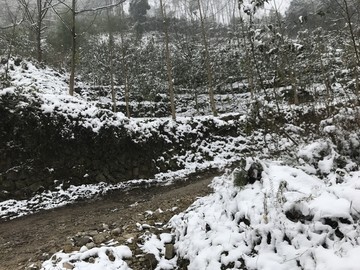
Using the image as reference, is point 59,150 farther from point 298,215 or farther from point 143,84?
point 143,84

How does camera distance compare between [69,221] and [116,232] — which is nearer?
[116,232]

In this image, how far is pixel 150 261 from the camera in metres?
4.03

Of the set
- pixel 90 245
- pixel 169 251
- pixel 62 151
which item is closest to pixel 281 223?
pixel 169 251

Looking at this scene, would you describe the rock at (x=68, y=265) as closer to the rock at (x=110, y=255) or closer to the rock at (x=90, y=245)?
the rock at (x=110, y=255)

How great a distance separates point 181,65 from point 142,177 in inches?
698

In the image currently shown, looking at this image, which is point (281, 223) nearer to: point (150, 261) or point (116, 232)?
point (150, 261)

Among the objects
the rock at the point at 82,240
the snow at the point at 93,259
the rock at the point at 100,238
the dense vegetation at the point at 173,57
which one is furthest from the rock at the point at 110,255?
the dense vegetation at the point at 173,57

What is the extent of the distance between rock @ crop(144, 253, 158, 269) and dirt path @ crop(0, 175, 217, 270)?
59.0 inches

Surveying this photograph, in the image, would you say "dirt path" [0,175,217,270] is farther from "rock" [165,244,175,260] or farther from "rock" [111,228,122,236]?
"rock" [165,244,175,260]

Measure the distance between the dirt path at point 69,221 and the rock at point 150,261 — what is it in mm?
1499

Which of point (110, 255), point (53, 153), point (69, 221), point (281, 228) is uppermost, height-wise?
point (53, 153)

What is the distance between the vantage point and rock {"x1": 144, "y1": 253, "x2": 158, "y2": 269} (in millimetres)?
3963

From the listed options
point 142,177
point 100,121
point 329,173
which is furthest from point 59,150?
point 329,173

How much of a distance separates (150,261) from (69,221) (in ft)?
10.8
